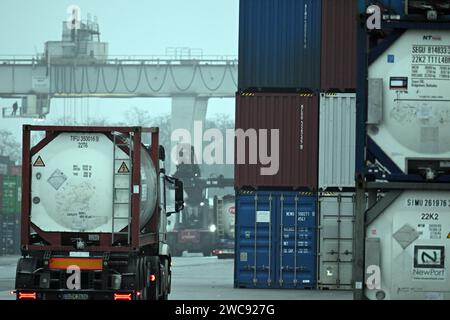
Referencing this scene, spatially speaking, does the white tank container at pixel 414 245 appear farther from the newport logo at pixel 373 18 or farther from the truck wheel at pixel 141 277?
the truck wheel at pixel 141 277

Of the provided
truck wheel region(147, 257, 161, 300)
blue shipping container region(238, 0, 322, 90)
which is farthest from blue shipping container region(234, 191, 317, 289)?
truck wheel region(147, 257, 161, 300)

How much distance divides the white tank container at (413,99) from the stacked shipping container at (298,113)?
1944cm

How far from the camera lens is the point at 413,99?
10.4m

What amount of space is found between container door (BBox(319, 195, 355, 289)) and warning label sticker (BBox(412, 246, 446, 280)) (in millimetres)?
19768

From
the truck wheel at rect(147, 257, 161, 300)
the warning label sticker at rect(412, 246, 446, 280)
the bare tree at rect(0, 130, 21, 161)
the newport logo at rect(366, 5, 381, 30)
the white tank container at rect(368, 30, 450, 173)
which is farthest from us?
the bare tree at rect(0, 130, 21, 161)

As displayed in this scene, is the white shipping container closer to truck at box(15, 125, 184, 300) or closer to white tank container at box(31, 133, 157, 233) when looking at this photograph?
truck at box(15, 125, 184, 300)

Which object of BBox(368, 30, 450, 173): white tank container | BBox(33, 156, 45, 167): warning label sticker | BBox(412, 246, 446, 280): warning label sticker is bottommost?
BBox(412, 246, 446, 280): warning label sticker

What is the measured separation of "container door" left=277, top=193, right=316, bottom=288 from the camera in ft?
98.8

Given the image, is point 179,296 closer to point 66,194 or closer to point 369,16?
point 66,194

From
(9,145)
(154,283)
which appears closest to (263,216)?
(154,283)

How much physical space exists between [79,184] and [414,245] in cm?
897

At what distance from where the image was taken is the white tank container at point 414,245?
400 inches

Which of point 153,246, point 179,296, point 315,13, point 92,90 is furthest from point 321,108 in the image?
point 92,90

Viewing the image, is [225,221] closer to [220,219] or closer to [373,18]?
[220,219]
